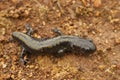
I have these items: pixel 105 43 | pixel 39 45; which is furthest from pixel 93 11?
pixel 39 45

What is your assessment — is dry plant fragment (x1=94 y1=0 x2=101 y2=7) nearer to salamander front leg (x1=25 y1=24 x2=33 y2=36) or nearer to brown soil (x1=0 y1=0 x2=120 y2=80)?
brown soil (x1=0 y1=0 x2=120 y2=80)

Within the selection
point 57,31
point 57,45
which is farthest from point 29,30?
point 57,45

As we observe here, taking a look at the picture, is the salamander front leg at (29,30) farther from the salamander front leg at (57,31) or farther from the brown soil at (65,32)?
the salamander front leg at (57,31)

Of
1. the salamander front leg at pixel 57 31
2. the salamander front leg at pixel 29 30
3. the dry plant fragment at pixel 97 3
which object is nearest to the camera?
the salamander front leg at pixel 57 31

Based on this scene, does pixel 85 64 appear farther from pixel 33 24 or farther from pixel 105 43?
pixel 33 24

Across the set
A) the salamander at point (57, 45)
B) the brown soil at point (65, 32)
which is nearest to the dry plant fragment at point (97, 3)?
the brown soil at point (65, 32)

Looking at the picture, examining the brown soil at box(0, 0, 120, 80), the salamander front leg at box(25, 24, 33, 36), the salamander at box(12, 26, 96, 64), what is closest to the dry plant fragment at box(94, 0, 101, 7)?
the brown soil at box(0, 0, 120, 80)
